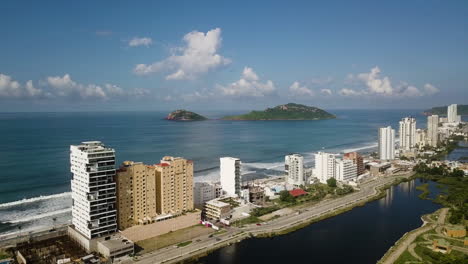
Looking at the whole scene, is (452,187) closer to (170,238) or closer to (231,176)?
(231,176)

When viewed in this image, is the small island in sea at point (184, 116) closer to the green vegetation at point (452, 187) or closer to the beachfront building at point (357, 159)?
the beachfront building at point (357, 159)

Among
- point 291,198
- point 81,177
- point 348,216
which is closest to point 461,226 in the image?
point 348,216

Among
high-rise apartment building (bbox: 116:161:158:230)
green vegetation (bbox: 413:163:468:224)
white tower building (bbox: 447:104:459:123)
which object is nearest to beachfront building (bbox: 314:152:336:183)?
green vegetation (bbox: 413:163:468:224)

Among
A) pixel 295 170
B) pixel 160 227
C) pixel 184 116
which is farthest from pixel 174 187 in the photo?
pixel 184 116

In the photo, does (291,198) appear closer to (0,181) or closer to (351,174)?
(351,174)

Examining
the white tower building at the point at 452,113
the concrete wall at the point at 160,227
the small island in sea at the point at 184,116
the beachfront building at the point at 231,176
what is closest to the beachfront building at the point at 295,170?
the beachfront building at the point at 231,176

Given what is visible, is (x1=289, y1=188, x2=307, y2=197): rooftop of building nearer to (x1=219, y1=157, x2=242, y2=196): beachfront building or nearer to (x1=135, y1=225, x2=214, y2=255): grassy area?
(x1=219, y1=157, x2=242, y2=196): beachfront building
